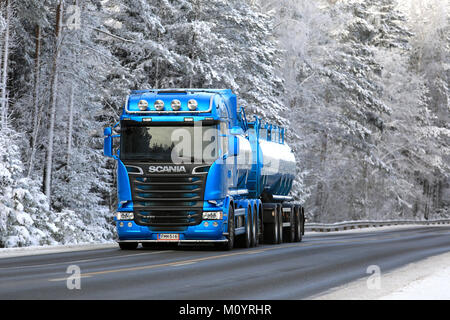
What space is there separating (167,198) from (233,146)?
7.65ft

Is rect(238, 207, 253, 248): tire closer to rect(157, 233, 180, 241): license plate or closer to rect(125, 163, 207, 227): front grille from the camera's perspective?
rect(125, 163, 207, 227): front grille

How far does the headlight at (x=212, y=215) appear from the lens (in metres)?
22.7

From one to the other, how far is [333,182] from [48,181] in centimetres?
3365

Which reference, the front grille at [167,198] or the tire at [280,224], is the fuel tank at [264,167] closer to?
the tire at [280,224]

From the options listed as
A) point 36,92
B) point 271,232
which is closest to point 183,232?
point 271,232

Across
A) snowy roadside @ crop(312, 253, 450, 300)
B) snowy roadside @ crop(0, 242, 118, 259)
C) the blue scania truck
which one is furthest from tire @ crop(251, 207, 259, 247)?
snowy roadside @ crop(312, 253, 450, 300)

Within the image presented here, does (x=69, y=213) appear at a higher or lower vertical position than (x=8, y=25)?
lower

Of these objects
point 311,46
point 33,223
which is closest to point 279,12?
point 311,46

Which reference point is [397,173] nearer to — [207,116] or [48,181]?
[48,181]

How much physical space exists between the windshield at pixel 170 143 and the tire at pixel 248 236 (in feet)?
11.7

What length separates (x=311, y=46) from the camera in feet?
182

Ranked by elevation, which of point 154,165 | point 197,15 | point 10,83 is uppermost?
point 197,15

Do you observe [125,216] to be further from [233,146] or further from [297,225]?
[297,225]
